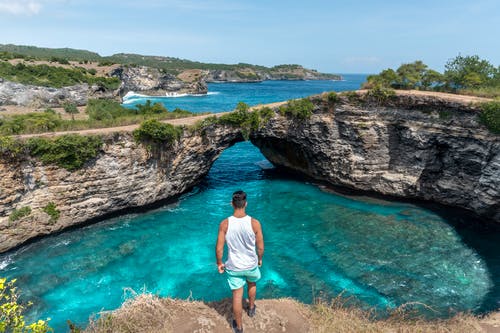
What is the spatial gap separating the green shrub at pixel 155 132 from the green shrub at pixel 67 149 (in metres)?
2.53

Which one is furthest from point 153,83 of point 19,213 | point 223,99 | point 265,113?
point 19,213

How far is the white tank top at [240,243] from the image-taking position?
687cm

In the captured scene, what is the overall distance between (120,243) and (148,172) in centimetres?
521

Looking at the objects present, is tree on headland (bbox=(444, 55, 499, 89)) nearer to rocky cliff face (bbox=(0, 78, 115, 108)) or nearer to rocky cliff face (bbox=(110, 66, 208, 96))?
rocky cliff face (bbox=(0, 78, 115, 108))

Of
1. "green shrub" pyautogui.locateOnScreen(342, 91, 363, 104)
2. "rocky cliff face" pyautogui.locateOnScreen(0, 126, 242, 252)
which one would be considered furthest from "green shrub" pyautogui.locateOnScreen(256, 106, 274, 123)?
"green shrub" pyautogui.locateOnScreen(342, 91, 363, 104)

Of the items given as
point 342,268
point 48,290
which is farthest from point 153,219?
point 342,268

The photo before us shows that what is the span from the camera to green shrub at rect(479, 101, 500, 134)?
1828 cm

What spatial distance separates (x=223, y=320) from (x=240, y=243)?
2567mm

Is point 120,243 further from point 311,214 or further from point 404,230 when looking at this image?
point 404,230

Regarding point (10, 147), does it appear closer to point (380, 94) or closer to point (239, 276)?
point (239, 276)

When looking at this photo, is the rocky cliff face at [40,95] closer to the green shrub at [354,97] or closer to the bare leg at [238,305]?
the green shrub at [354,97]

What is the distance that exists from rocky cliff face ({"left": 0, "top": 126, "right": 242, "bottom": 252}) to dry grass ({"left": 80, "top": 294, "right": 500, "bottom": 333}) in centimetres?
1274

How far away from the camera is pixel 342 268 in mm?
16203

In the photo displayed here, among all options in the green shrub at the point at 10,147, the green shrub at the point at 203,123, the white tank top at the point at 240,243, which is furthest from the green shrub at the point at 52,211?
the white tank top at the point at 240,243
